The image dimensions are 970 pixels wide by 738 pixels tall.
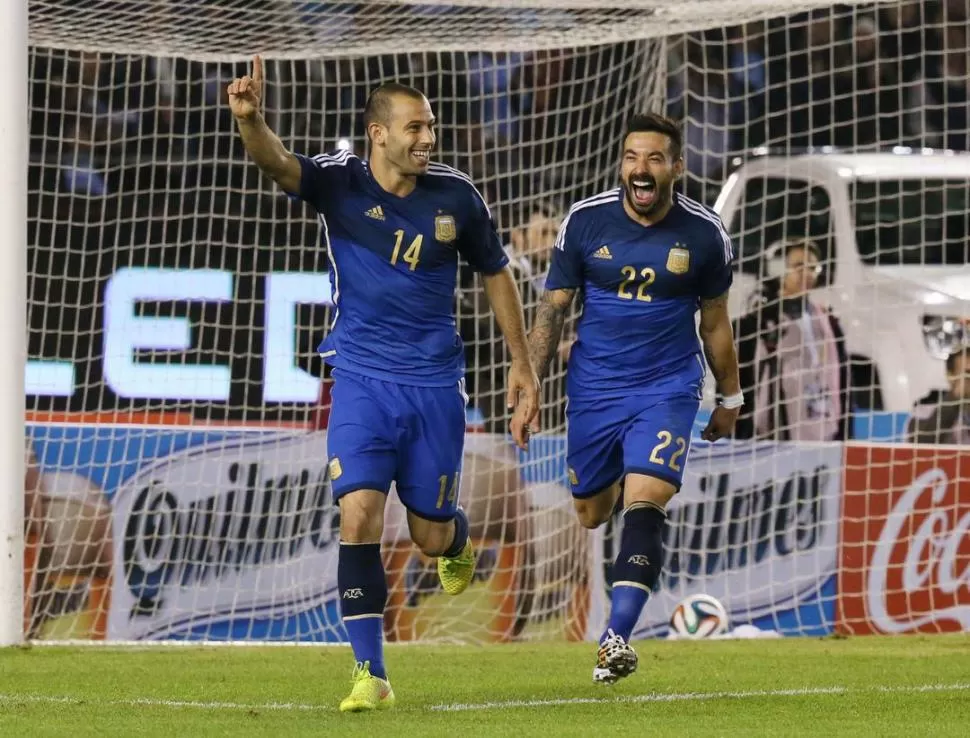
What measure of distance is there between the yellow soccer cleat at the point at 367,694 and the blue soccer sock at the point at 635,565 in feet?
2.72

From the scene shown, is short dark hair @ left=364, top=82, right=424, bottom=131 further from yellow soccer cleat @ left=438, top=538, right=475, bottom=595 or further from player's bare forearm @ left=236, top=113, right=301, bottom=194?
yellow soccer cleat @ left=438, top=538, right=475, bottom=595

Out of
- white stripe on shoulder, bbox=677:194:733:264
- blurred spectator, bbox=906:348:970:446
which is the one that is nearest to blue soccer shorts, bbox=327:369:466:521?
white stripe on shoulder, bbox=677:194:733:264

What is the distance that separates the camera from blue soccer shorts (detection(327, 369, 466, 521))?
619 cm

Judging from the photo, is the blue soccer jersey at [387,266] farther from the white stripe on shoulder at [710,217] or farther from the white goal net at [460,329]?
the white goal net at [460,329]

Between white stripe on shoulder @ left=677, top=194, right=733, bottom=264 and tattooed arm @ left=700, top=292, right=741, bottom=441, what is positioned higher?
white stripe on shoulder @ left=677, top=194, right=733, bottom=264

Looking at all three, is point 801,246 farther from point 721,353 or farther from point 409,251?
point 409,251

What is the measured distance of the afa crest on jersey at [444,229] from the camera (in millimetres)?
6410

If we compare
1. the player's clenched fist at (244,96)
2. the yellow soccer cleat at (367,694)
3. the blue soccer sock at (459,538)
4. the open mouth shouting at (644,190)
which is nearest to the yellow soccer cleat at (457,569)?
the blue soccer sock at (459,538)

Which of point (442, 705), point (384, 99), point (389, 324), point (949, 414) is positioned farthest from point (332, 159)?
point (949, 414)

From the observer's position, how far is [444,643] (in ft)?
31.7

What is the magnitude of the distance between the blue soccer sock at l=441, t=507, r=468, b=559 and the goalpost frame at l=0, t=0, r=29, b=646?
8.20 ft

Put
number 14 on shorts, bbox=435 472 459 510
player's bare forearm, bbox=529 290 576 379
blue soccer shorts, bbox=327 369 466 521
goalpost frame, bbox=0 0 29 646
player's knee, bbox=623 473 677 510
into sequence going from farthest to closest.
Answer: goalpost frame, bbox=0 0 29 646
player's bare forearm, bbox=529 290 576 379
player's knee, bbox=623 473 677 510
number 14 on shorts, bbox=435 472 459 510
blue soccer shorts, bbox=327 369 466 521

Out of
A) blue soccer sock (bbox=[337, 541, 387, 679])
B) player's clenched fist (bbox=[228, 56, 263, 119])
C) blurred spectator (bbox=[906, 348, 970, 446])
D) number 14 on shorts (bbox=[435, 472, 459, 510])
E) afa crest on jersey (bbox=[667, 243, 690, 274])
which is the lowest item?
blue soccer sock (bbox=[337, 541, 387, 679])

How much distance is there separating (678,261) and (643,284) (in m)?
0.16
